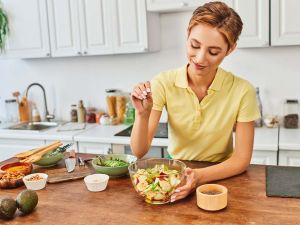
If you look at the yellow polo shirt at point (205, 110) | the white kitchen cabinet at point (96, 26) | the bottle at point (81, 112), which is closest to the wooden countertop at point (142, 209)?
the yellow polo shirt at point (205, 110)

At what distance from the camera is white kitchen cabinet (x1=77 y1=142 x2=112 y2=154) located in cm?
310

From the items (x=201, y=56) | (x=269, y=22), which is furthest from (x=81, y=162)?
(x=269, y=22)

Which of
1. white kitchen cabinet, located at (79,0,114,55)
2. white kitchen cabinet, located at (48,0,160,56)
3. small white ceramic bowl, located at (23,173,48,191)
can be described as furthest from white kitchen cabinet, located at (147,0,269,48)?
small white ceramic bowl, located at (23,173,48,191)

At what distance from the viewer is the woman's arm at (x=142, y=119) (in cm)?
149

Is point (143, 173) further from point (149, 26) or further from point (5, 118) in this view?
point (5, 118)

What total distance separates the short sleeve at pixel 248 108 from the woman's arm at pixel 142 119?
14.8 inches

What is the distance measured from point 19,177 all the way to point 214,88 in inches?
36.9

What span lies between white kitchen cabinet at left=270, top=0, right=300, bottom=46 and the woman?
1193 millimetres

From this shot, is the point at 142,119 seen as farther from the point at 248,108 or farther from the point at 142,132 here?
the point at 248,108

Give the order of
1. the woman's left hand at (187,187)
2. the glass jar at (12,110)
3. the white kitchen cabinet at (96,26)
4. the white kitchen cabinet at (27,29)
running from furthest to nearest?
the glass jar at (12,110) → the white kitchen cabinet at (27,29) → the white kitchen cabinet at (96,26) → the woman's left hand at (187,187)

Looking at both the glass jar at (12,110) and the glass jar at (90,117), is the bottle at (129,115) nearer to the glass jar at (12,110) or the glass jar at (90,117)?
the glass jar at (90,117)

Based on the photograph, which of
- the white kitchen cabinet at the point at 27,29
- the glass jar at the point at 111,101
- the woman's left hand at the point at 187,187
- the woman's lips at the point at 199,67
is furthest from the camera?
the glass jar at the point at 111,101

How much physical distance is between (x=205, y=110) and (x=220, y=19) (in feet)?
1.43

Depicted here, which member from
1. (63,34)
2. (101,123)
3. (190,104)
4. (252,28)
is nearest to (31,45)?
(63,34)
